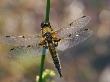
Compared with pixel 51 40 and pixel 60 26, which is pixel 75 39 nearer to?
pixel 51 40

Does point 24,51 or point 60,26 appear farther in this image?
point 60,26

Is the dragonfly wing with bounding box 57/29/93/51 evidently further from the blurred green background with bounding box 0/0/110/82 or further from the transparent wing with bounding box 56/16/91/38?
the blurred green background with bounding box 0/0/110/82

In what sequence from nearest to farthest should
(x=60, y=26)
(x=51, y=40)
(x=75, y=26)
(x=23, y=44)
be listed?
1. (x=51, y=40)
2. (x=23, y=44)
3. (x=75, y=26)
4. (x=60, y=26)

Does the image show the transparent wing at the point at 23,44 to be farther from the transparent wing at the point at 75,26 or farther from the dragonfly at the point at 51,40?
the transparent wing at the point at 75,26

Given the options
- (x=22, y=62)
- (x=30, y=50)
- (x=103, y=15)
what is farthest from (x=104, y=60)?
(x=30, y=50)

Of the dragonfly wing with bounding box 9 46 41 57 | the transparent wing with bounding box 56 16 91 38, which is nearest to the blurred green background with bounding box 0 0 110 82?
the transparent wing with bounding box 56 16 91 38

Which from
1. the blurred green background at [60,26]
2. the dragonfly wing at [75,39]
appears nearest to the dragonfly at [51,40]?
the dragonfly wing at [75,39]

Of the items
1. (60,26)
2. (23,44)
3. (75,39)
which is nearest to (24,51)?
(23,44)
